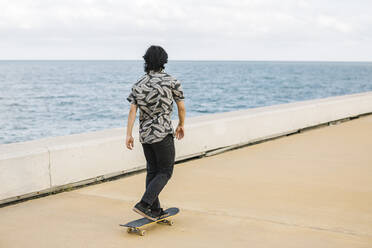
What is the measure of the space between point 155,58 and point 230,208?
1.99 m

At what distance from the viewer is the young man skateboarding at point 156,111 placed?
4.71 m

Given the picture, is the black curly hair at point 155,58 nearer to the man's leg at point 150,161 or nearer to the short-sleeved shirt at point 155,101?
the short-sleeved shirt at point 155,101

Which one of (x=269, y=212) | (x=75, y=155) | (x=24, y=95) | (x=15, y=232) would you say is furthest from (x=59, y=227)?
(x=24, y=95)

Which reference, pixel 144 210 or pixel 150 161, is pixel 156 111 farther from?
pixel 144 210

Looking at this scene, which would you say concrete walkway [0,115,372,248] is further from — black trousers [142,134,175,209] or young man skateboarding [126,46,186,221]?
young man skateboarding [126,46,186,221]

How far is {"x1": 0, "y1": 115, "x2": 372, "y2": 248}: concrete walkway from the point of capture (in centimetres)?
473

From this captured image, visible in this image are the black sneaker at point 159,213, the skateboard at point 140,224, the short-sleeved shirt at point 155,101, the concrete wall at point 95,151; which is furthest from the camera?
the concrete wall at point 95,151

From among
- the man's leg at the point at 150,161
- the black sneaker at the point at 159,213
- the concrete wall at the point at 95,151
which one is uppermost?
the man's leg at the point at 150,161

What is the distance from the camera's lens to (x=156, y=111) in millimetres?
4734

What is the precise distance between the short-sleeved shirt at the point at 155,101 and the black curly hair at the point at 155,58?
0.05 meters

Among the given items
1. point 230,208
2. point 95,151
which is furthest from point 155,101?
point 95,151

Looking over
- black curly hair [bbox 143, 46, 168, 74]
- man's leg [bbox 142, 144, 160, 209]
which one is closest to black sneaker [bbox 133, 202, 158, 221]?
man's leg [bbox 142, 144, 160, 209]

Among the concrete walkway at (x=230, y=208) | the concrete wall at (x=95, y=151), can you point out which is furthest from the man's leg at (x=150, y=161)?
the concrete wall at (x=95, y=151)

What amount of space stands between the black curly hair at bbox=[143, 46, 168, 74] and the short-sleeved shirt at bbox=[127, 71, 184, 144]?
0.17 ft
